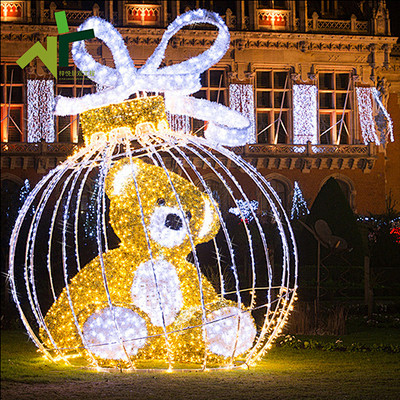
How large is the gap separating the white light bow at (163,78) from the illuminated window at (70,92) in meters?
14.6

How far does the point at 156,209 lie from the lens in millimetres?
6844

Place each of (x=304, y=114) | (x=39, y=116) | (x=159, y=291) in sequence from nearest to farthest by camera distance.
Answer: (x=159, y=291) < (x=39, y=116) < (x=304, y=114)

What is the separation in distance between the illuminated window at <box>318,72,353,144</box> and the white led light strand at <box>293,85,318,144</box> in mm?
506

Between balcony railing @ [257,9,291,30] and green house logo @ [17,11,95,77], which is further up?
balcony railing @ [257,9,291,30]

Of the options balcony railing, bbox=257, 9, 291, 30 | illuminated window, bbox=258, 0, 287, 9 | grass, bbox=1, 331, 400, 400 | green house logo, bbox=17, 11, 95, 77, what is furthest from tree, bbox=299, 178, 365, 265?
green house logo, bbox=17, 11, 95, 77

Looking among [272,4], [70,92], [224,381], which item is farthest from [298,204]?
[224,381]

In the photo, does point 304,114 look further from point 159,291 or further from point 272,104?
A: point 159,291

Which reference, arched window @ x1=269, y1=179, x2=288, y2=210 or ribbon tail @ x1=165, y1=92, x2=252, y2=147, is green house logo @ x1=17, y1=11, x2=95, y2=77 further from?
arched window @ x1=269, y1=179, x2=288, y2=210

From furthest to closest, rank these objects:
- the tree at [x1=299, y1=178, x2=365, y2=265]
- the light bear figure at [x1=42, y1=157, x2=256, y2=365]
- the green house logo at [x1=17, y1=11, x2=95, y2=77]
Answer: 1. the tree at [x1=299, y1=178, x2=365, y2=265]
2. the light bear figure at [x1=42, y1=157, x2=256, y2=365]
3. the green house logo at [x1=17, y1=11, x2=95, y2=77]

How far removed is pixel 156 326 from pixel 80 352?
749mm

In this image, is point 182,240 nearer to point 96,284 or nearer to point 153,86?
point 96,284

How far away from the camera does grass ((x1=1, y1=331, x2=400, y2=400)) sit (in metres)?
5.27

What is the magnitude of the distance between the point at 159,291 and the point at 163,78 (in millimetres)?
1942

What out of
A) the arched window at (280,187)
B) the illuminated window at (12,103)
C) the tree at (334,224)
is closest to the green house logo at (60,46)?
the tree at (334,224)
